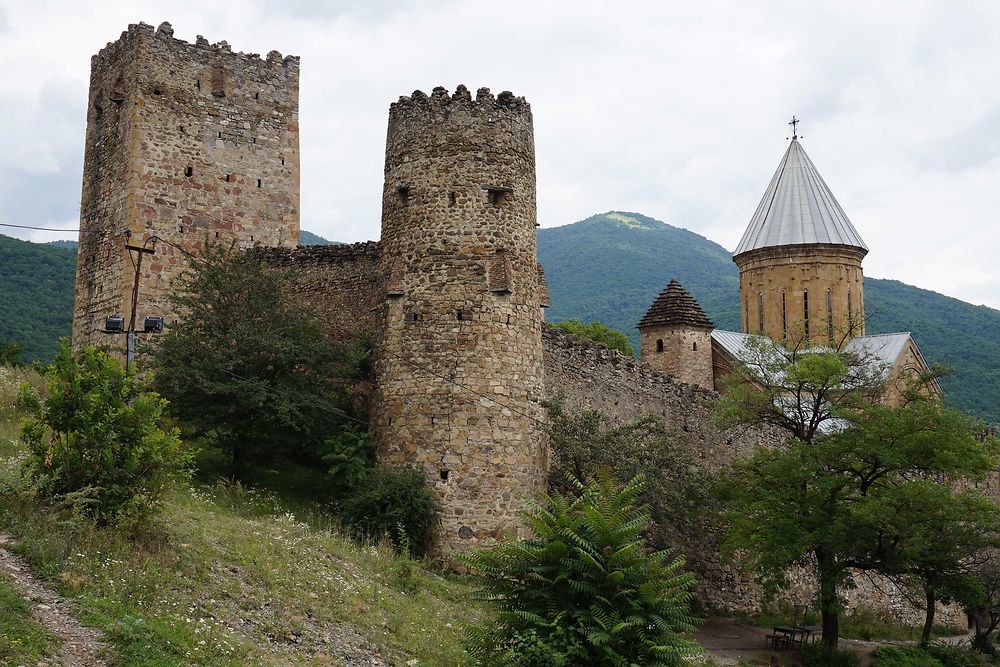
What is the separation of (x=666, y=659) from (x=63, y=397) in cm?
669

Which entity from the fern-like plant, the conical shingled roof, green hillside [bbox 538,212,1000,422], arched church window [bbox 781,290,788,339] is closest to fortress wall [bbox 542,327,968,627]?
the conical shingled roof

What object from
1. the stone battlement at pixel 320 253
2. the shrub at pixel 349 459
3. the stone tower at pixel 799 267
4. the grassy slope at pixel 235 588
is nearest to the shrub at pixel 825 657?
the grassy slope at pixel 235 588

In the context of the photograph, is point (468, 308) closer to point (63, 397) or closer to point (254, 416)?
point (254, 416)

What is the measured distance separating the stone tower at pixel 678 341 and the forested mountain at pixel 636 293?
7234mm

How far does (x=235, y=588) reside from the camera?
11227 mm

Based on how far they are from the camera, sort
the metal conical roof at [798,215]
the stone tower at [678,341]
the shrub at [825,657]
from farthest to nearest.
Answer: the metal conical roof at [798,215] → the stone tower at [678,341] → the shrub at [825,657]

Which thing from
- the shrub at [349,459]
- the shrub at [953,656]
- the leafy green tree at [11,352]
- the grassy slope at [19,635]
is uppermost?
→ the leafy green tree at [11,352]

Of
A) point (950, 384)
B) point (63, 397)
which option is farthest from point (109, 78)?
point (950, 384)

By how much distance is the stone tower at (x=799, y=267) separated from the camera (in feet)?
124

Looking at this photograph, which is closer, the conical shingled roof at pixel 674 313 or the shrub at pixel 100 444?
the shrub at pixel 100 444

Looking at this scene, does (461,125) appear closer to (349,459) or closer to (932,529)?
(349,459)

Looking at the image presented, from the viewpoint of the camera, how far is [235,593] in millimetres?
11141

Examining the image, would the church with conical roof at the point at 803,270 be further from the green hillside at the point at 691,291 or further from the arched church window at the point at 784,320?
the green hillside at the point at 691,291

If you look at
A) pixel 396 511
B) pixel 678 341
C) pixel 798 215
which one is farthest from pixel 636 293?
pixel 396 511
